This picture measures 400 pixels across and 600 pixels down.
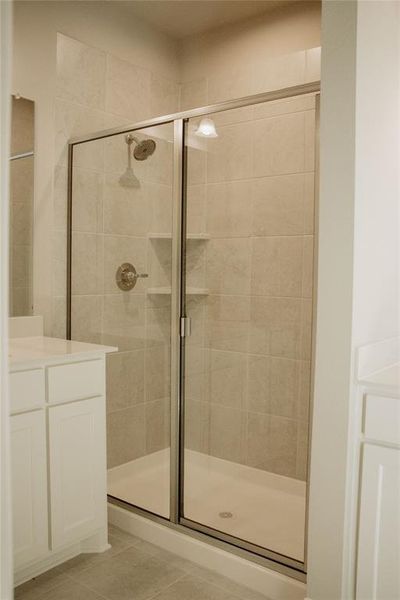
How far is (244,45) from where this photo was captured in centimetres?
290

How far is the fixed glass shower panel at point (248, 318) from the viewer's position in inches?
90.2

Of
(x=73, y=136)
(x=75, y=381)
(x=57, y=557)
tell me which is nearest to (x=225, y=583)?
(x=57, y=557)

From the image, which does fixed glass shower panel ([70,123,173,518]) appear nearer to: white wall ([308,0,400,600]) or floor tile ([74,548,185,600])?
floor tile ([74,548,185,600])

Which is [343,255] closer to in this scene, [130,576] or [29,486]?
[29,486]

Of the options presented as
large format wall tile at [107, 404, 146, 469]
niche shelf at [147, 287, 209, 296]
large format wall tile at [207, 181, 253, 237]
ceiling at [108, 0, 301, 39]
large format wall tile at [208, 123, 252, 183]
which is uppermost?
ceiling at [108, 0, 301, 39]

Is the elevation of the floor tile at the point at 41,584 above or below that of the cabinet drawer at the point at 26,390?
below

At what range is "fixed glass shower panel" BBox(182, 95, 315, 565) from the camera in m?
2.29

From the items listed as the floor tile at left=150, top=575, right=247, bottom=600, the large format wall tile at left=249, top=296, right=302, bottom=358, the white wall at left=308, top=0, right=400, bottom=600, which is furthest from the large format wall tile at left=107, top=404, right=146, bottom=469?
the white wall at left=308, top=0, right=400, bottom=600

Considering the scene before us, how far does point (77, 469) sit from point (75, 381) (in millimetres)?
337

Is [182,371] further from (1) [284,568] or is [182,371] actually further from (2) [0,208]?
(2) [0,208]

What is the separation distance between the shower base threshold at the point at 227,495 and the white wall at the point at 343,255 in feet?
A: 1.44

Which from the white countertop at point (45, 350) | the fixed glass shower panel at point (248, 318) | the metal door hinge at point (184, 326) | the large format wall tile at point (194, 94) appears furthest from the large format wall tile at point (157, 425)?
the large format wall tile at point (194, 94)

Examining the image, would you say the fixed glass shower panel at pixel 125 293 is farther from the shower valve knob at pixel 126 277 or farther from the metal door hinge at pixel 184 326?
the metal door hinge at pixel 184 326

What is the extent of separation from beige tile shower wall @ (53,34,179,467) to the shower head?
3cm
